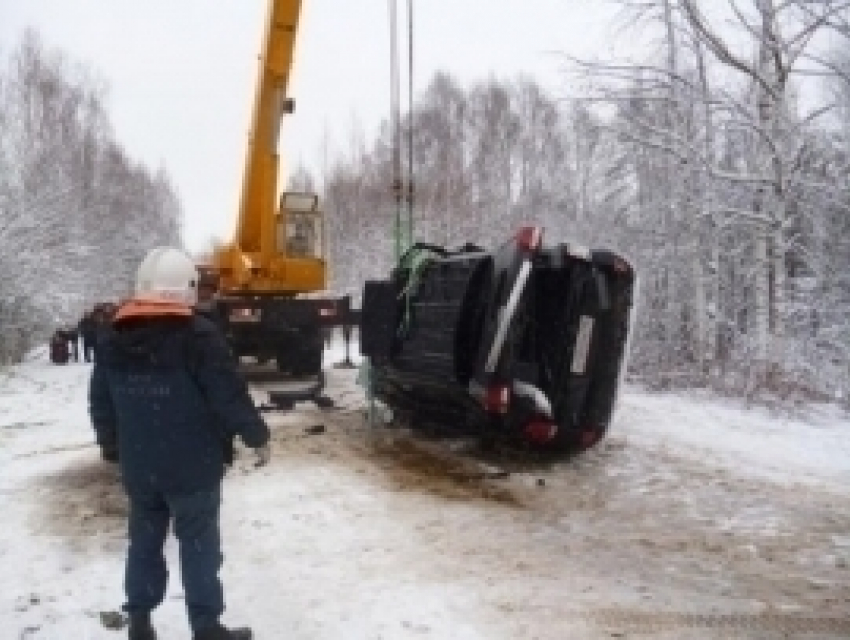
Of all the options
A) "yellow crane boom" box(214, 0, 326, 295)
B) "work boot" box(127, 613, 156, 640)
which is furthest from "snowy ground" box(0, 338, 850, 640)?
"yellow crane boom" box(214, 0, 326, 295)

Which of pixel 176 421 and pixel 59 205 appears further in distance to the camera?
pixel 59 205

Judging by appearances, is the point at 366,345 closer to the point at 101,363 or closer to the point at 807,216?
the point at 101,363

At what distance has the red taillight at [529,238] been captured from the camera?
633cm

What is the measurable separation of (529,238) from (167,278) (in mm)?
3243

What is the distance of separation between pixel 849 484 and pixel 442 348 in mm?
3045

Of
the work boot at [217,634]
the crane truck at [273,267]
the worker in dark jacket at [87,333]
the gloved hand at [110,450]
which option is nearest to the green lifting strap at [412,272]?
the gloved hand at [110,450]

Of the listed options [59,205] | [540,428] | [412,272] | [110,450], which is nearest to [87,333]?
[59,205]

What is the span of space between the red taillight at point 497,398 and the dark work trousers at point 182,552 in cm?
281

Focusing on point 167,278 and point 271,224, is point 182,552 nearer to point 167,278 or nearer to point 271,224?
point 167,278

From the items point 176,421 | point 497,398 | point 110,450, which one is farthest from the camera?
point 497,398

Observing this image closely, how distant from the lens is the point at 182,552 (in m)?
3.67

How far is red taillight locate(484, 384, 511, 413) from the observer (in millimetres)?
6238

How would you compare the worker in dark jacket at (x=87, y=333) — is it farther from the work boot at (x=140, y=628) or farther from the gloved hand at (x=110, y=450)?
the work boot at (x=140, y=628)

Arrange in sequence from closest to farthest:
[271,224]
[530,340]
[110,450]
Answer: [110,450]
[530,340]
[271,224]
